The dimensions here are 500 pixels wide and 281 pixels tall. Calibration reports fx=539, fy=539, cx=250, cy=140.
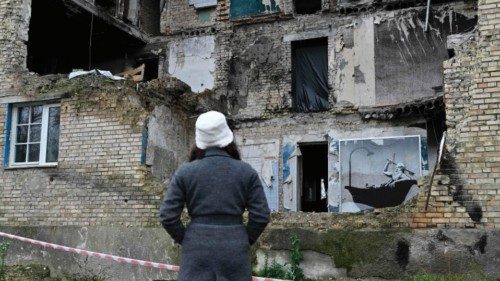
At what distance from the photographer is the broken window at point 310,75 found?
43.7ft

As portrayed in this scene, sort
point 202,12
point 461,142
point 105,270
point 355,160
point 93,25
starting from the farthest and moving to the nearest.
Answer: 1. point 202,12
2. point 93,25
3. point 355,160
4. point 105,270
5. point 461,142

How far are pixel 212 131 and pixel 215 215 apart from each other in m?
0.57

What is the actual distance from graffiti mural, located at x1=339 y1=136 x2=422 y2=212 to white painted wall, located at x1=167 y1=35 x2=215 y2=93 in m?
4.15

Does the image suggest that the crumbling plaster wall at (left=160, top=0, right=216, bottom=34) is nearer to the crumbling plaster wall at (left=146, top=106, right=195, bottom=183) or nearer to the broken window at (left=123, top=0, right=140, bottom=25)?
the broken window at (left=123, top=0, right=140, bottom=25)

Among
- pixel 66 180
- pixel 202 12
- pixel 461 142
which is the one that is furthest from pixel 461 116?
pixel 202 12

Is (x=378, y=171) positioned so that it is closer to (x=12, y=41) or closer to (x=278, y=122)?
(x=278, y=122)

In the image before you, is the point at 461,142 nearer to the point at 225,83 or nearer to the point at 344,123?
the point at 344,123

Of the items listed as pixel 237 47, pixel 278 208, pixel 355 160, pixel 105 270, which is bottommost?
pixel 105 270

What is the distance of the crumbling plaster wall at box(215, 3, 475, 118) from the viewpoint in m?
12.4

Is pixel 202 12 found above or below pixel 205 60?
above

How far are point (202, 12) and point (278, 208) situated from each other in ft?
19.3

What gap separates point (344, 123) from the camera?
41.5ft

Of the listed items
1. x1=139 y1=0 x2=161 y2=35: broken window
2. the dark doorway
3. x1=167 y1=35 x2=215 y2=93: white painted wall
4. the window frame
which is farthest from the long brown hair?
x1=139 y1=0 x2=161 y2=35: broken window

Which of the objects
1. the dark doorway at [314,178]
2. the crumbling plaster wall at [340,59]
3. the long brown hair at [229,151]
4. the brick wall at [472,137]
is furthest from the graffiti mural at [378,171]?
the long brown hair at [229,151]
